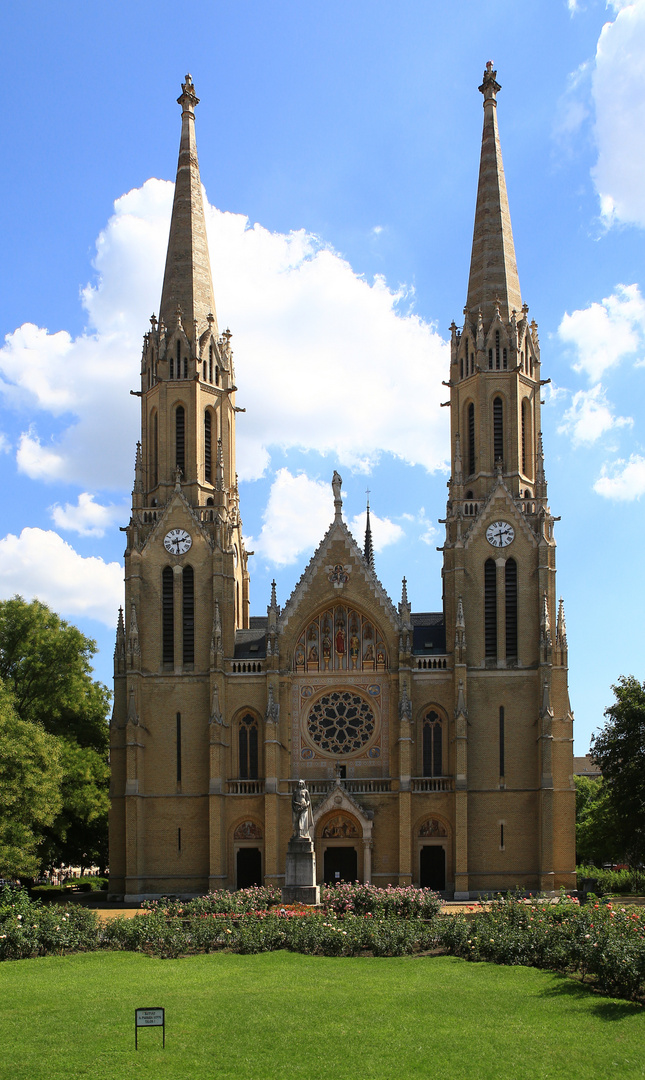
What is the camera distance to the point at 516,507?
53.7 metres

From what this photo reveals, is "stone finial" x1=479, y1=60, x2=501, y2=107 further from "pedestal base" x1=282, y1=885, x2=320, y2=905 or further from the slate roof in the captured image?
"pedestal base" x1=282, y1=885, x2=320, y2=905

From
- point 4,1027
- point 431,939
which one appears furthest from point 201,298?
point 4,1027

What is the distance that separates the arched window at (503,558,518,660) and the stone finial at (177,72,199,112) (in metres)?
32.6

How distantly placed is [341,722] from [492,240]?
90.3 feet

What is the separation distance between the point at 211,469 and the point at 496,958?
35182 mm

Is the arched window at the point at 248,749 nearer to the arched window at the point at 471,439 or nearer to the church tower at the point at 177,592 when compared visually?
the church tower at the point at 177,592

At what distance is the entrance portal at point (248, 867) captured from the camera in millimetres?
51562

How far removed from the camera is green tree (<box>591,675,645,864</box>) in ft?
169

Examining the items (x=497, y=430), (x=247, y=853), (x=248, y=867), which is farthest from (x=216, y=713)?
(x=497, y=430)

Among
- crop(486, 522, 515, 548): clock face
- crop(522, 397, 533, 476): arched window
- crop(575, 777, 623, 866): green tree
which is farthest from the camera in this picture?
crop(522, 397, 533, 476): arched window

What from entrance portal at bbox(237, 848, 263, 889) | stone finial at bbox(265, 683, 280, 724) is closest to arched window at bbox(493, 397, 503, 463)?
stone finial at bbox(265, 683, 280, 724)

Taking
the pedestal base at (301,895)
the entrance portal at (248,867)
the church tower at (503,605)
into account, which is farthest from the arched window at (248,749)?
the pedestal base at (301,895)

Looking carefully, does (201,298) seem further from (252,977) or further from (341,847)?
(252,977)

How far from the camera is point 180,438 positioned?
187 ft
